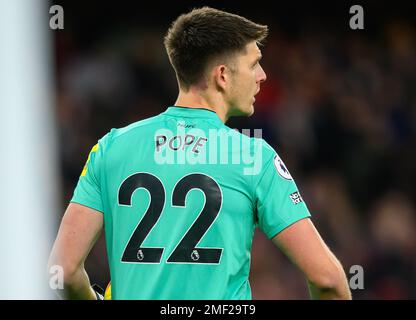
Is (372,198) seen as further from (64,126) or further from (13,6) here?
(13,6)

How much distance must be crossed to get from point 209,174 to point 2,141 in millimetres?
1082

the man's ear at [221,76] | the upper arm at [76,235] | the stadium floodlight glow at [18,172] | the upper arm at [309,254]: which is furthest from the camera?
the man's ear at [221,76]

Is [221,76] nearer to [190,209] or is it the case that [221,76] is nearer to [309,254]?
[190,209]

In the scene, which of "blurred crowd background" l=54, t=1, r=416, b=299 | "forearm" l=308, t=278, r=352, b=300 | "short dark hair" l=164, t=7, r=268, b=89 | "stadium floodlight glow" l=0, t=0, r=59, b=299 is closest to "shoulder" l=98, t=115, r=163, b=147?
"short dark hair" l=164, t=7, r=268, b=89

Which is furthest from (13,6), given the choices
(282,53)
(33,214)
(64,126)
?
(282,53)

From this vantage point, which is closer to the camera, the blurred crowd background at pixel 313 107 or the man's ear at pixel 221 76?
the man's ear at pixel 221 76

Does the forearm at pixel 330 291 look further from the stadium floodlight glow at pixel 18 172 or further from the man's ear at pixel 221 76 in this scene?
the stadium floodlight glow at pixel 18 172

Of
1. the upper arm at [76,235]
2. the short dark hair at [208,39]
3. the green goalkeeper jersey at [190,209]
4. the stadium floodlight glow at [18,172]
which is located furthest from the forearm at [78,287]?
the stadium floodlight glow at [18,172]

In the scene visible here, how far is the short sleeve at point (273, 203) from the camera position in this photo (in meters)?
2.95

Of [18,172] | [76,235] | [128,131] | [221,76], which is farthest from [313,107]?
[18,172]

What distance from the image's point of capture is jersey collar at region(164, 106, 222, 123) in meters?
3.10

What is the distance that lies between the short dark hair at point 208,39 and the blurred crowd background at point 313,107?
410 cm

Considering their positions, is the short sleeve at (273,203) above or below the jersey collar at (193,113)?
below

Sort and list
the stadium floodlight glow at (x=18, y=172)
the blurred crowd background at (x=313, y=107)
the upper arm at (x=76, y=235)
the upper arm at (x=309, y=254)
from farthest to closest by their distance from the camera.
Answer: the blurred crowd background at (x=313, y=107)
the upper arm at (x=76, y=235)
the upper arm at (x=309, y=254)
the stadium floodlight glow at (x=18, y=172)
